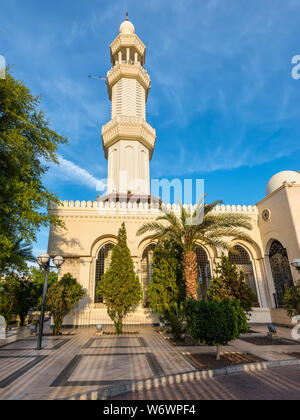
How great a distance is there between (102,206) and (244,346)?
11.1 m

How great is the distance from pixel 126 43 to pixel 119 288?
2631 cm

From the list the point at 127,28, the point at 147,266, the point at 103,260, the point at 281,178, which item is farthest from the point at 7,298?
the point at 127,28

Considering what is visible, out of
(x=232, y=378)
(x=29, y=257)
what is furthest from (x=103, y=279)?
(x=232, y=378)

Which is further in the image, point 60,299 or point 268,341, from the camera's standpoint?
point 60,299

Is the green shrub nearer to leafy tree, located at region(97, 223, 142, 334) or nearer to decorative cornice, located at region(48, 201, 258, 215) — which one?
leafy tree, located at region(97, 223, 142, 334)

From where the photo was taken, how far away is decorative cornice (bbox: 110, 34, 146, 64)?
26.3 m

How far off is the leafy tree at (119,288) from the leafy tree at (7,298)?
16.1ft

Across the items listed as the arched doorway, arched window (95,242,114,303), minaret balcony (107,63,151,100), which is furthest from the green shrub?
minaret balcony (107,63,151,100)

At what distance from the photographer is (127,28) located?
91.5ft

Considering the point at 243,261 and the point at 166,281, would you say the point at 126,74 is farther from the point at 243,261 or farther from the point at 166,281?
the point at 166,281

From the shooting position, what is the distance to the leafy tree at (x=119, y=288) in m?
11.8

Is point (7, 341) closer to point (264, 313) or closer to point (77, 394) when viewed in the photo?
point (77, 394)

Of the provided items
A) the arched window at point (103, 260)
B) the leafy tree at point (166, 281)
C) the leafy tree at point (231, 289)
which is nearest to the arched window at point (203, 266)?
the leafy tree at point (231, 289)

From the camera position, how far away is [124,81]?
24.7 metres
